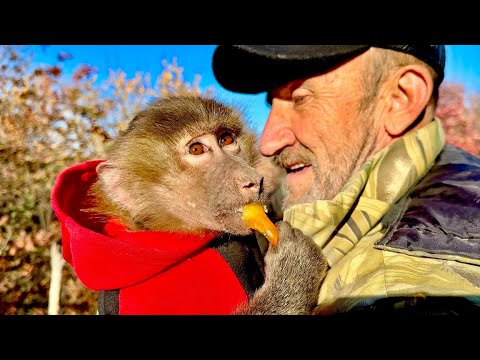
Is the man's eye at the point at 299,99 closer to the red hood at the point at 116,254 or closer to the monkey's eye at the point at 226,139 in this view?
the monkey's eye at the point at 226,139

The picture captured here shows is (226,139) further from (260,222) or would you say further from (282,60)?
(260,222)

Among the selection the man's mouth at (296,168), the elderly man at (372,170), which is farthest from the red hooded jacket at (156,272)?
the man's mouth at (296,168)

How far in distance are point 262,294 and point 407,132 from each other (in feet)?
3.92

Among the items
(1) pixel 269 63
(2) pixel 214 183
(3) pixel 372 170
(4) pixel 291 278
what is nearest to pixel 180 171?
(2) pixel 214 183

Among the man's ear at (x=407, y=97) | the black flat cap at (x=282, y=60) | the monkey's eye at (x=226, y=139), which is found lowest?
the monkey's eye at (x=226, y=139)

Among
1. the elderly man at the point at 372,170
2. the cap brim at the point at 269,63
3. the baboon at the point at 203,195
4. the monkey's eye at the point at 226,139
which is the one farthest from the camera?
the monkey's eye at the point at 226,139

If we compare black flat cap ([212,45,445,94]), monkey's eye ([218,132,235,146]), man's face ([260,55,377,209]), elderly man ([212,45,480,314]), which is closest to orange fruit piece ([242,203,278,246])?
elderly man ([212,45,480,314])

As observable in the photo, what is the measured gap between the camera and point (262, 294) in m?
2.45

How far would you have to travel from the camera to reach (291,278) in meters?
2.37

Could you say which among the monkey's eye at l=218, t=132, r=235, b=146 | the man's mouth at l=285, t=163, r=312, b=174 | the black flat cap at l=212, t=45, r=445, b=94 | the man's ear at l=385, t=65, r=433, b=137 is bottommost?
the man's mouth at l=285, t=163, r=312, b=174

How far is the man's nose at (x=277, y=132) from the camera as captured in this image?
2838 mm

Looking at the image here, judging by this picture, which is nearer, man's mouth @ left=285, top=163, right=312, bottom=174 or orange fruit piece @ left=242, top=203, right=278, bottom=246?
orange fruit piece @ left=242, top=203, right=278, bottom=246

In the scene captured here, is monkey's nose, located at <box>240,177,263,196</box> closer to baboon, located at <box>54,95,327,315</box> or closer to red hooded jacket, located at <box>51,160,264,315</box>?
baboon, located at <box>54,95,327,315</box>

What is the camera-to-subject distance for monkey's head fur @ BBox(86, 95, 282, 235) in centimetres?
256
